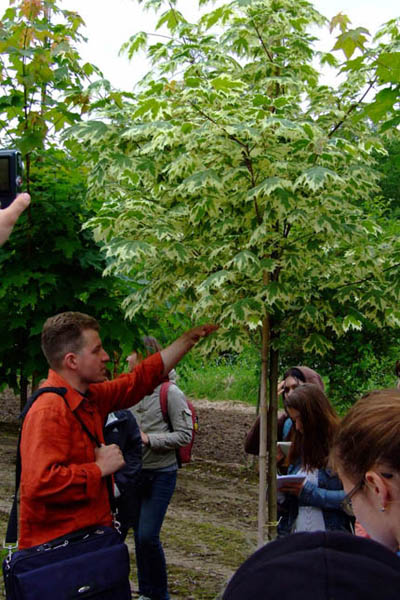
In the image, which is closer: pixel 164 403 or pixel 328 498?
pixel 328 498

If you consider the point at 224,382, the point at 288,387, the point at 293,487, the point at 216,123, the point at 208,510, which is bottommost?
the point at 208,510

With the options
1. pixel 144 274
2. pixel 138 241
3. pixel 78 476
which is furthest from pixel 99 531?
pixel 144 274

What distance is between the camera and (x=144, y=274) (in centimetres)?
449

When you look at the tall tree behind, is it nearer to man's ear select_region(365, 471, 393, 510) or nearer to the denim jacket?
the denim jacket

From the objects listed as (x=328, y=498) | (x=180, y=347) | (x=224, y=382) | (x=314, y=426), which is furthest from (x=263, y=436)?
(x=224, y=382)

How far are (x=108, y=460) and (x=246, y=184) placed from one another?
5.89ft

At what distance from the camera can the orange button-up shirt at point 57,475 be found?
115 inches

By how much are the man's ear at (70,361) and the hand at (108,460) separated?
415 millimetres

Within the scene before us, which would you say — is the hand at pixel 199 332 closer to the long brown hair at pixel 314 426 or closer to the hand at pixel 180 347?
the hand at pixel 180 347

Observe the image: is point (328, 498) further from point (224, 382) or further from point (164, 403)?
point (224, 382)

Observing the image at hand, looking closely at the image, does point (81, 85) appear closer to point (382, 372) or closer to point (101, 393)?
point (101, 393)

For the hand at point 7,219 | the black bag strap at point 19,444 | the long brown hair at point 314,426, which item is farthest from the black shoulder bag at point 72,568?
the long brown hair at point 314,426

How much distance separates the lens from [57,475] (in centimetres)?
291

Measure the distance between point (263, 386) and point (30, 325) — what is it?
1988 millimetres
